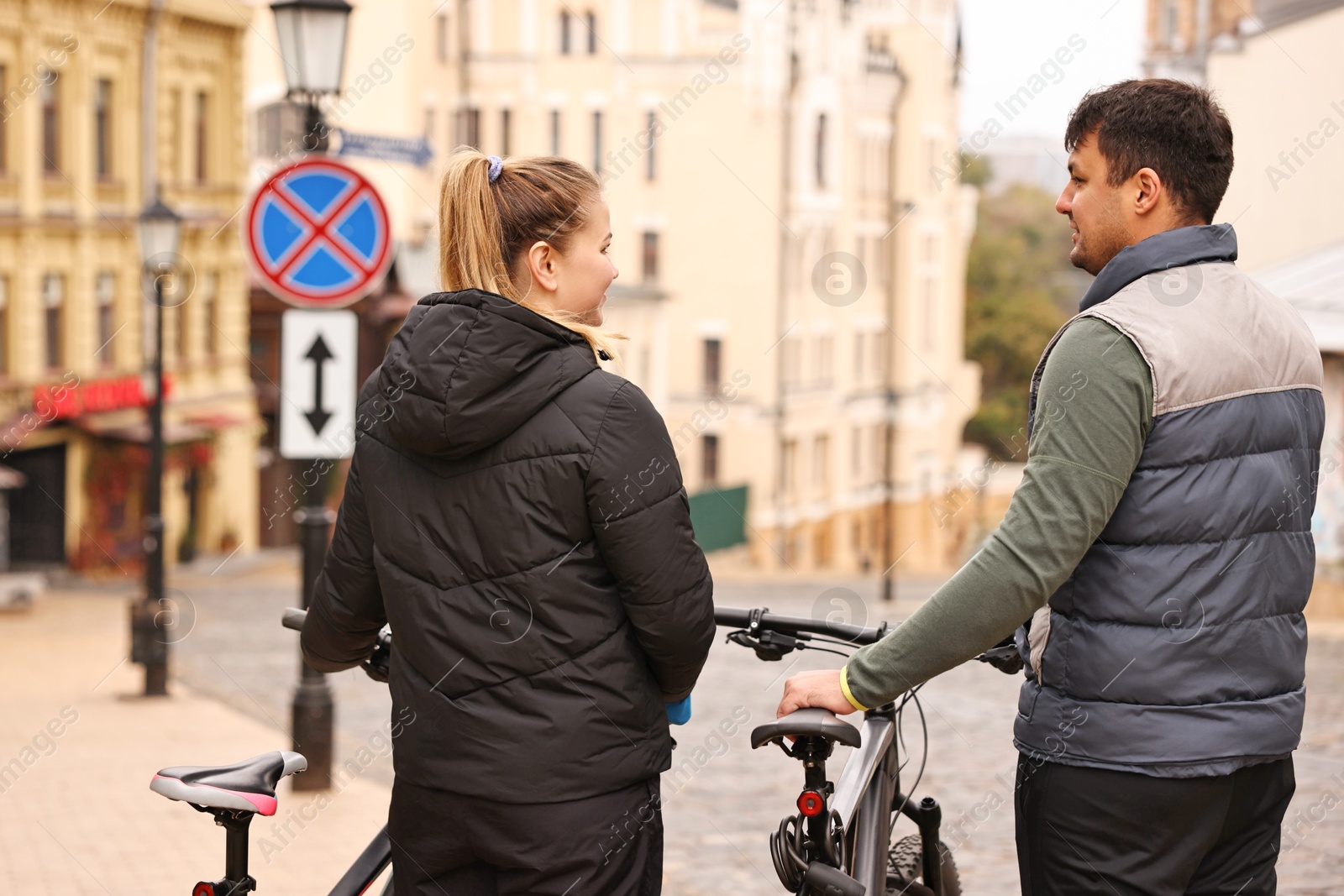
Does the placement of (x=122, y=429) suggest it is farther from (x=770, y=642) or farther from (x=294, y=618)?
(x=770, y=642)

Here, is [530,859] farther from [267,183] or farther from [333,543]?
[267,183]

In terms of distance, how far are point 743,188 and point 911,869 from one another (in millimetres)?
41186

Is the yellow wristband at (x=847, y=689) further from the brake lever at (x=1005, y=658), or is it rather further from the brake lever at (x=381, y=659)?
the brake lever at (x=381, y=659)

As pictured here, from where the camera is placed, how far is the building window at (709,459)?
143 ft

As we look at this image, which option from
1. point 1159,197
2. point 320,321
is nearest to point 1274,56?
point 320,321

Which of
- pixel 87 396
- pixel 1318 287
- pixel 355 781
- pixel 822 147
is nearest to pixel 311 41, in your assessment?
pixel 355 781

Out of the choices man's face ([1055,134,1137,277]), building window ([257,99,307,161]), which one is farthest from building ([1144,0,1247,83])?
man's face ([1055,134,1137,277])

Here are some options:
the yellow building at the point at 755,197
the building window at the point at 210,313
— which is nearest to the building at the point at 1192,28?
the yellow building at the point at 755,197

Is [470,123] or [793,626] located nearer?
[793,626]

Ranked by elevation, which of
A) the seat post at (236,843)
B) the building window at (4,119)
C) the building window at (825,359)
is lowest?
the building window at (825,359)

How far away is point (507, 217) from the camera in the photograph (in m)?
2.58

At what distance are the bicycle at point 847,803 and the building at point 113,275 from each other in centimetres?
2596

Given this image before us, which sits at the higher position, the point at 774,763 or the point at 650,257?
the point at 650,257

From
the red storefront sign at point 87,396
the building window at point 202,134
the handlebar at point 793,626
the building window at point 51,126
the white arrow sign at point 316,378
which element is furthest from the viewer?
the building window at point 202,134
